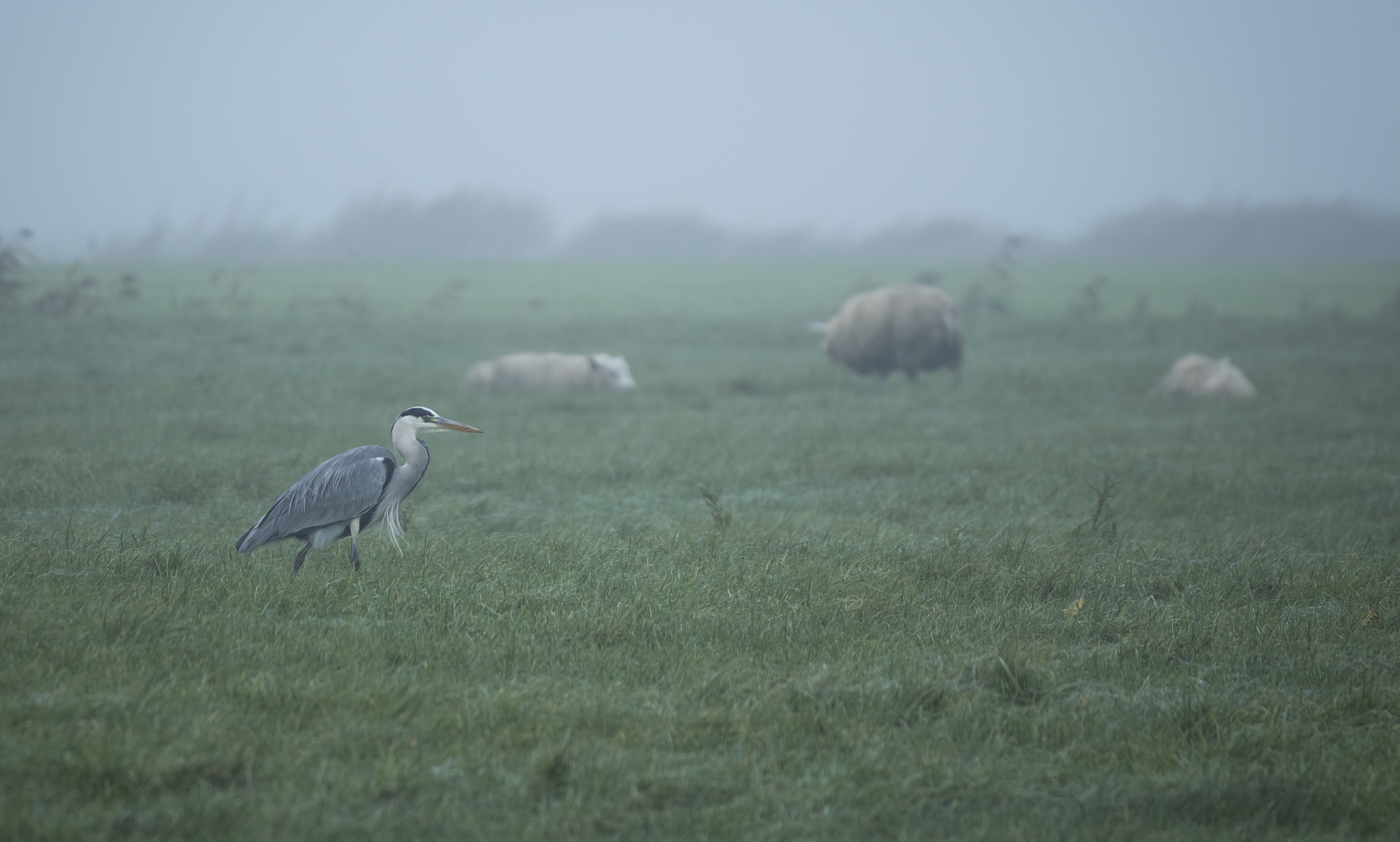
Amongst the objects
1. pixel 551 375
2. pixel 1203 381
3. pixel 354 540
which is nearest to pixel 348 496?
pixel 354 540

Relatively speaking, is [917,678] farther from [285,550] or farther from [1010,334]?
[1010,334]

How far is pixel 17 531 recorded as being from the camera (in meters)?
6.42

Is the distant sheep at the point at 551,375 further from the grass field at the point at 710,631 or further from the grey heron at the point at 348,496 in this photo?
the grey heron at the point at 348,496

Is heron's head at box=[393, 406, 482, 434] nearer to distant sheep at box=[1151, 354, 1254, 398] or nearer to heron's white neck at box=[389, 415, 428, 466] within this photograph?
heron's white neck at box=[389, 415, 428, 466]

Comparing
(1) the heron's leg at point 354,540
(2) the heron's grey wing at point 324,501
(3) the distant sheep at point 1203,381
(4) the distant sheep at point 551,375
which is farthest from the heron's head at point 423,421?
(3) the distant sheep at point 1203,381

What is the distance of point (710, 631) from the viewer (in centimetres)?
475

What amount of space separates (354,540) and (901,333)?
12230 millimetres

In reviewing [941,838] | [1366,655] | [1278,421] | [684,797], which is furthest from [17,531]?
[1278,421]

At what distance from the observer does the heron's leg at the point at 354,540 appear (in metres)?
5.55

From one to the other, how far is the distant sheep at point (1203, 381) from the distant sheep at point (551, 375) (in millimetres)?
7500

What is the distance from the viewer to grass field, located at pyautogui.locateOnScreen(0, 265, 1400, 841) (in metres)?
3.33

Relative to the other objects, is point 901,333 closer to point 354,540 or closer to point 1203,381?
point 1203,381

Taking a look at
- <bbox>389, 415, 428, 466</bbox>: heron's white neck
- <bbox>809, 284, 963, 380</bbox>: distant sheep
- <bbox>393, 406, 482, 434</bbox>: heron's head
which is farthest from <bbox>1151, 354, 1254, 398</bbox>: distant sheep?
<bbox>389, 415, 428, 466</bbox>: heron's white neck

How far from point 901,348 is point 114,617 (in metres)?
13.6
